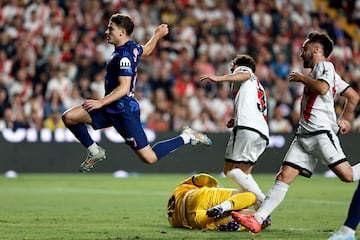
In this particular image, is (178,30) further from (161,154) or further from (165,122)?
(161,154)

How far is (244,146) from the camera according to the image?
10.3 m

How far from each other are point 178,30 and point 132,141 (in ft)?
41.5

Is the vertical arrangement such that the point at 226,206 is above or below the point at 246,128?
below

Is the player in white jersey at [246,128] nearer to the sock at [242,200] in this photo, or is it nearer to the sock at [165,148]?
the sock at [242,200]

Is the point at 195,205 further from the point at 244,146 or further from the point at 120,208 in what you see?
the point at 120,208

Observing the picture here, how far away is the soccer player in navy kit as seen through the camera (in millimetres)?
10695

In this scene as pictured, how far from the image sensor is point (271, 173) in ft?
68.6

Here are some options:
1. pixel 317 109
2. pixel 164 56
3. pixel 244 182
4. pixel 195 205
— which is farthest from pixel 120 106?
pixel 164 56

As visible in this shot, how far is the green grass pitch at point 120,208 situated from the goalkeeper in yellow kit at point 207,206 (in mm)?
192

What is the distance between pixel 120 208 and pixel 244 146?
11.4 ft

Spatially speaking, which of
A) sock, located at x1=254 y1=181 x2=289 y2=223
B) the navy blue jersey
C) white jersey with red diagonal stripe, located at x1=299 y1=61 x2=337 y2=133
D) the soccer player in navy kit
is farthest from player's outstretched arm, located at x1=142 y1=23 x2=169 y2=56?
sock, located at x1=254 y1=181 x2=289 y2=223

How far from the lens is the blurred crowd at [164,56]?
21203 millimetres

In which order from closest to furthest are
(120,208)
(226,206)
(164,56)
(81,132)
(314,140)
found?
(314,140) → (226,206) → (81,132) → (120,208) → (164,56)

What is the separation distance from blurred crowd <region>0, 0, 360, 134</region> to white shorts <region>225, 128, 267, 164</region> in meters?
10.7
